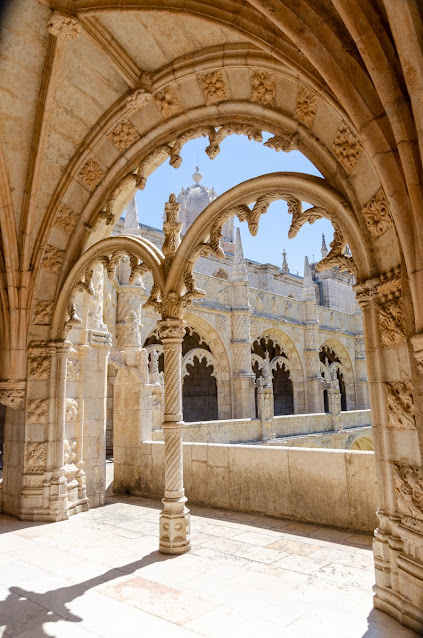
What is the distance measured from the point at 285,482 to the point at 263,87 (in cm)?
402

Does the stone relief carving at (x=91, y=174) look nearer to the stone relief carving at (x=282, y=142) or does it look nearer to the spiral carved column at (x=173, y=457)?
the spiral carved column at (x=173, y=457)

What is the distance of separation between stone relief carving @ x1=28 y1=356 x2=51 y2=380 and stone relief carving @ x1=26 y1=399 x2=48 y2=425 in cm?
30

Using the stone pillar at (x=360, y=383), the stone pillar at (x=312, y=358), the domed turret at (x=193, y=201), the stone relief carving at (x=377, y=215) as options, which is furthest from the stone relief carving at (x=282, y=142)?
the domed turret at (x=193, y=201)

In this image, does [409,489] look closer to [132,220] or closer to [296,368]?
[132,220]

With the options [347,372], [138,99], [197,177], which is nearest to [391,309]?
[138,99]

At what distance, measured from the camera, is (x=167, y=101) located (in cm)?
461

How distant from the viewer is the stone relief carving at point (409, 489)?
2.56 metres

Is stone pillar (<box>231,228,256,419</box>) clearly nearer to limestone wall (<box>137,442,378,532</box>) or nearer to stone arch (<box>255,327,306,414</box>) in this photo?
stone arch (<box>255,327,306,414</box>)

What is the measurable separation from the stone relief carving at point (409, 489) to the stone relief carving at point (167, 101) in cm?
388

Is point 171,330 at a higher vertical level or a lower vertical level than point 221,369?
lower

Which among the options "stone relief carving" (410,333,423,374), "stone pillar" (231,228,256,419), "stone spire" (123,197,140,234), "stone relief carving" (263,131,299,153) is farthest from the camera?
"stone pillar" (231,228,256,419)

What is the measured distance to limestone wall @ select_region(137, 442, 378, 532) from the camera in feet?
15.0

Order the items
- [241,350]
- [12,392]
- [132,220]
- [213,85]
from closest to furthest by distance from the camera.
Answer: [213,85]
[12,392]
[132,220]
[241,350]

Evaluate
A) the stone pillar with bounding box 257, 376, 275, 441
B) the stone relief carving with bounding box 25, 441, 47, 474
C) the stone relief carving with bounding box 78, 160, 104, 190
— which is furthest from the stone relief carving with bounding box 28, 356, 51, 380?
the stone pillar with bounding box 257, 376, 275, 441
